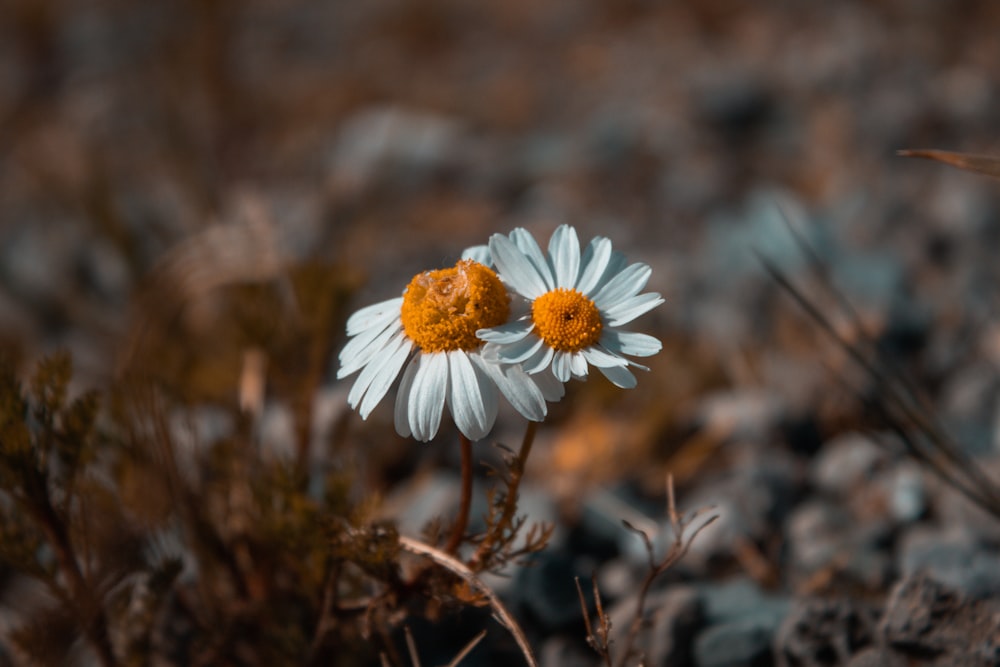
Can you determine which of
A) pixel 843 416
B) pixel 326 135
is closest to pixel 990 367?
pixel 843 416

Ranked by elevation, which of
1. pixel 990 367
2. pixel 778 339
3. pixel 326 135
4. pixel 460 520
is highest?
pixel 326 135

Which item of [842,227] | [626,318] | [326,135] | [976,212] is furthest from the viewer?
[326,135]

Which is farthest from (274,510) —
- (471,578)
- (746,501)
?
(746,501)

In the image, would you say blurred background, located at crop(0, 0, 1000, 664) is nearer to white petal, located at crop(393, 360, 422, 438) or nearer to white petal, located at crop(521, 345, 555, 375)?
white petal, located at crop(393, 360, 422, 438)

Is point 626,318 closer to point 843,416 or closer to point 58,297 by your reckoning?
→ point 843,416

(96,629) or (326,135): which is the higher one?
(326,135)

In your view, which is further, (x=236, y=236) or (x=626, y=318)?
(x=236, y=236)

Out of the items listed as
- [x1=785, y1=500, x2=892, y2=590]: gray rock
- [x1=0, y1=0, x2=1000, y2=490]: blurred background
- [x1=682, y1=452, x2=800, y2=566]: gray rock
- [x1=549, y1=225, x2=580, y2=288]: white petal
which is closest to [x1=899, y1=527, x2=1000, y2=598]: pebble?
[x1=785, y1=500, x2=892, y2=590]: gray rock
